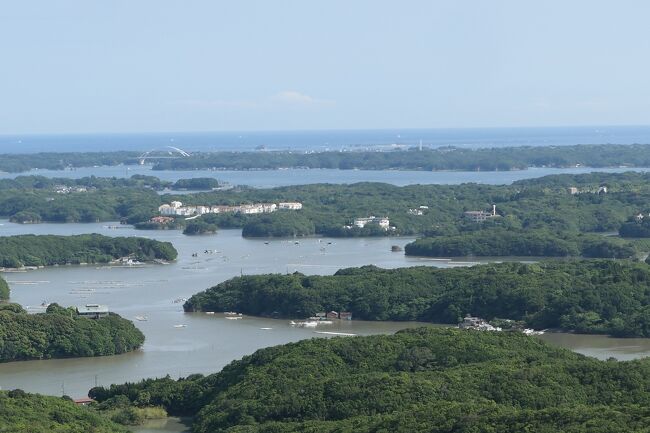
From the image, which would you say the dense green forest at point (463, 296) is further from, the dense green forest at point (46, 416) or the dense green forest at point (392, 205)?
the dense green forest at point (392, 205)

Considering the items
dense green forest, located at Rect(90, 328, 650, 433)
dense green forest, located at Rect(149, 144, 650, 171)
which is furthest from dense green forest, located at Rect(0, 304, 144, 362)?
dense green forest, located at Rect(149, 144, 650, 171)

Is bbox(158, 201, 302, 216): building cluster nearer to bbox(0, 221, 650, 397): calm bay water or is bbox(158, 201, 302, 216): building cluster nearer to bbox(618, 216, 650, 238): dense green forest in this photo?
bbox(0, 221, 650, 397): calm bay water

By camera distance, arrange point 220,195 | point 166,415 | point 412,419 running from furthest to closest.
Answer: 1. point 220,195
2. point 166,415
3. point 412,419

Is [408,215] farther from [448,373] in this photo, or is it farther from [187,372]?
[448,373]

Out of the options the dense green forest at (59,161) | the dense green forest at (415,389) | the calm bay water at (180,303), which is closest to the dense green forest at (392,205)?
the calm bay water at (180,303)

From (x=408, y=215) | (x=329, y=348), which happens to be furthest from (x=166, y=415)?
(x=408, y=215)

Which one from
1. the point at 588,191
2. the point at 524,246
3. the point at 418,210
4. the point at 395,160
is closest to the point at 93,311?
the point at 524,246
